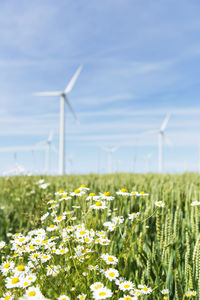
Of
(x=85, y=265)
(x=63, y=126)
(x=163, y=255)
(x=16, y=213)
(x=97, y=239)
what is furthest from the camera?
(x=63, y=126)

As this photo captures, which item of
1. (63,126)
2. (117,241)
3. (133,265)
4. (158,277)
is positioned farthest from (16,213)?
(63,126)

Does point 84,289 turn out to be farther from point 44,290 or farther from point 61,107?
point 61,107

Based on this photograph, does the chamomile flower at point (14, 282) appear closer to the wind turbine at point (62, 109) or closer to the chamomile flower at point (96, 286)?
the chamomile flower at point (96, 286)

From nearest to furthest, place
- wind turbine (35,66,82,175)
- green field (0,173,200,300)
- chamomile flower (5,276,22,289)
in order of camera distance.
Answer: chamomile flower (5,276,22,289), green field (0,173,200,300), wind turbine (35,66,82,175)

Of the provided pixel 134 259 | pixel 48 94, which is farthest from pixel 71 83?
pixel 134 259

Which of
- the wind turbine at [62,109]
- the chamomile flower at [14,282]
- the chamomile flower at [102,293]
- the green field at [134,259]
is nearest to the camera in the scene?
the chamomile flower at [102,293]

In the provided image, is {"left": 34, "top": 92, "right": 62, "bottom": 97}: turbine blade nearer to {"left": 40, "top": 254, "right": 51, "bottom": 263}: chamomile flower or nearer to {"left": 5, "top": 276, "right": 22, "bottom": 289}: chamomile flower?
{"left": 40, "top": 254, "right": 51, "bottom": 263}: chamomile flower

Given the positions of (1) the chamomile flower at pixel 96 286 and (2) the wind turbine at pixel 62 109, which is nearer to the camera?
(1) the chamomile flower at pixel 96 286

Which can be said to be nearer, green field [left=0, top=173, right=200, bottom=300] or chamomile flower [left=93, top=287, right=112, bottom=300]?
chamomile flower [left=93, top=287, right=112, bottom=300]

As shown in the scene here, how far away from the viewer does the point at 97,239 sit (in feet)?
8.48

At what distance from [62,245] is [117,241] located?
1305 mm

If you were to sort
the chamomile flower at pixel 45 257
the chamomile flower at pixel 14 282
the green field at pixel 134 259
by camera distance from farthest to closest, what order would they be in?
the chamomile flower at pixel 45 257
the green field at pixel 134 259
the chamomile flower at pixel 14 282

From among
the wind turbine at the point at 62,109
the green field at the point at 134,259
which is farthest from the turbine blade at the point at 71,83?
the green field at the point at 134,259

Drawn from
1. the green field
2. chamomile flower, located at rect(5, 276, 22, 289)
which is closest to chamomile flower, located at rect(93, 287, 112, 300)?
the green field
